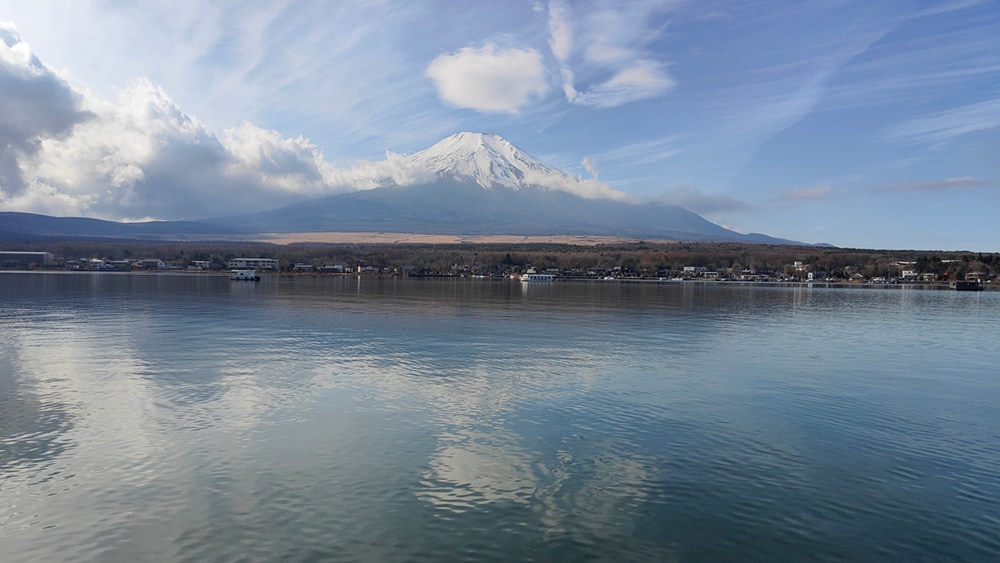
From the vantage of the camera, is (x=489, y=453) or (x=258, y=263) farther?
(x=258, y=263)

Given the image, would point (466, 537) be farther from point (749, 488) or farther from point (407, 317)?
point (407, 317)

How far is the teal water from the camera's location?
7379 mm

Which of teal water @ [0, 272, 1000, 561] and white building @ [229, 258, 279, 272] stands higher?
white building @ [229, 258, 279, 272]

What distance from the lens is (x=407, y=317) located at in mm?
35156

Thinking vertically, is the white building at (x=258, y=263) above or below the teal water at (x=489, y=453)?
above

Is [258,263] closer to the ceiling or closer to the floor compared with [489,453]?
closer to the ceiling

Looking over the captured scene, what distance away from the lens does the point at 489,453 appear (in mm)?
10469

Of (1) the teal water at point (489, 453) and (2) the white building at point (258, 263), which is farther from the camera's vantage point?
(2) the white building at point (258, 263)

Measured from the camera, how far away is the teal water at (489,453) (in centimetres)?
738

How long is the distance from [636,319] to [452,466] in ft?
90.2

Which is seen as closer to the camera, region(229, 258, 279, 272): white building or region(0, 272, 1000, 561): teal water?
region(0, 272, 1000, 561): teal water

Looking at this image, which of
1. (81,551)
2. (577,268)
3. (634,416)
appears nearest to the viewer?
(81,551)

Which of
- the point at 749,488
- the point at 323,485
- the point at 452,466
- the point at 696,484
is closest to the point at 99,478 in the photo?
the point at 323,485

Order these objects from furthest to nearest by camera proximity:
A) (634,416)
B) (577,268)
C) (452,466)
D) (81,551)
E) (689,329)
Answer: (577,268), (689,329), (634,416), (452,466), (81,551)
